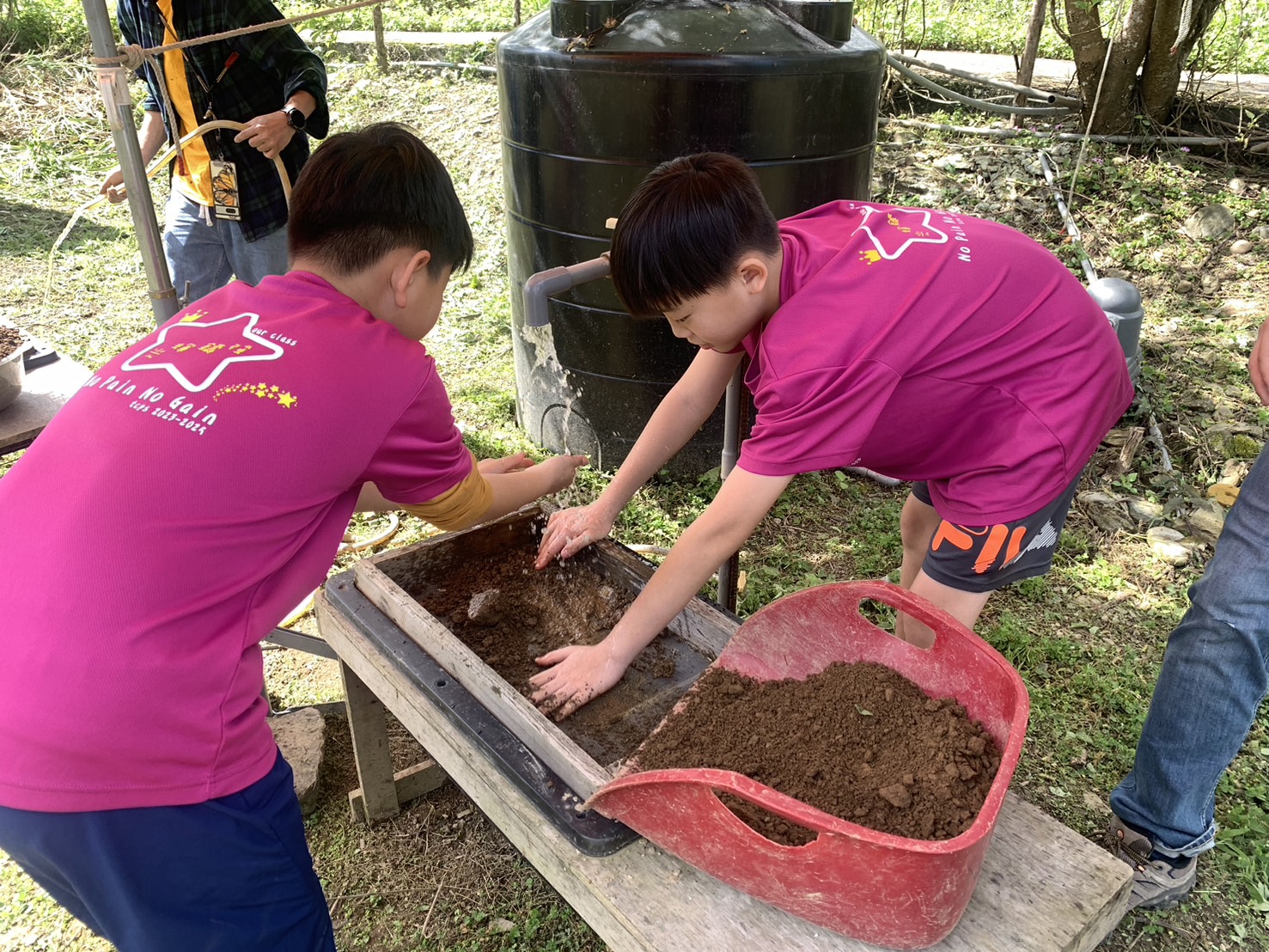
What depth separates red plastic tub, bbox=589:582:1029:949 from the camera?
1.03 m

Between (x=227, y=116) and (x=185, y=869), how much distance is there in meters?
2.45

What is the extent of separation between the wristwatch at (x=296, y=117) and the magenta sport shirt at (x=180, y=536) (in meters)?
1.59

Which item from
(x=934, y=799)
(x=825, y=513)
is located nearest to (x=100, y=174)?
(x=825, y=513)

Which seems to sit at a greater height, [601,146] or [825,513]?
[601,146]

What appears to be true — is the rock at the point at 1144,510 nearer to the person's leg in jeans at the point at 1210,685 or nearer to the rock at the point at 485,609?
the person's leg in jeans at the point at 1210,685

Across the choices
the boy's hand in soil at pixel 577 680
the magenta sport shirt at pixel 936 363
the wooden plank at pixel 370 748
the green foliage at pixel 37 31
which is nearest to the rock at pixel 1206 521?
the magenta sport shirt at pixel 936 363

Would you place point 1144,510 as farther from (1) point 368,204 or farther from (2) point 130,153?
(2) point 130,153

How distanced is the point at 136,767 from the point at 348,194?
0.88m

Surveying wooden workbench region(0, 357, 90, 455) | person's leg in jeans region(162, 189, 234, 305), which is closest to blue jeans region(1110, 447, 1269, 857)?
wooden workbench region(0, 357, 90, 455)

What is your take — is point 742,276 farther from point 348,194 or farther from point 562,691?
point 562,691

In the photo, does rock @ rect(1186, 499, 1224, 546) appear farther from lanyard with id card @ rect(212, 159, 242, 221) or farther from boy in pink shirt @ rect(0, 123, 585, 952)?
lanyard with id card @ rect(212, 159, 242, 221)

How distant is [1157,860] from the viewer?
1887 millimetres

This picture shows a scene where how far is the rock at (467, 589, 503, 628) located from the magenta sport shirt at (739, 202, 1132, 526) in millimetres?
722

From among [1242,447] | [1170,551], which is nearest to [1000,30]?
[1242,447]
